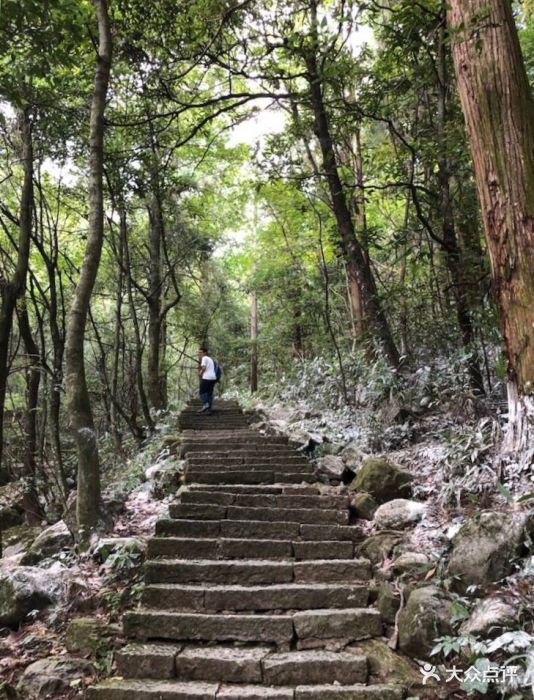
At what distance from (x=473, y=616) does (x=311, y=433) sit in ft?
15.1

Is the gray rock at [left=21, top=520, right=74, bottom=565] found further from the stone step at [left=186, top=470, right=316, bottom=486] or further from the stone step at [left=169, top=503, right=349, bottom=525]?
the stone step at [left=186, top=470, right=316, bottom=486]

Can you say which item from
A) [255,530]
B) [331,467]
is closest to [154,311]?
[331,467]

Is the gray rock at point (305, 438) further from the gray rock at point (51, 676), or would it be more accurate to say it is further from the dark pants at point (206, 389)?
the gray rock at point (51, 676)

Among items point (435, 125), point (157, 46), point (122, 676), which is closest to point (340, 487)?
point (122, 676)

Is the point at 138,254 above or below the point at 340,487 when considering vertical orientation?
above

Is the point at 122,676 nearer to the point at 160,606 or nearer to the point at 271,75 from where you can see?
the point at 160,606

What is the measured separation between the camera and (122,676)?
12.3 feet

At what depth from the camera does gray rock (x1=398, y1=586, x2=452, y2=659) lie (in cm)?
357

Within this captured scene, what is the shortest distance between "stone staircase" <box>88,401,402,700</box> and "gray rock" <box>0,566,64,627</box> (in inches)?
35.1

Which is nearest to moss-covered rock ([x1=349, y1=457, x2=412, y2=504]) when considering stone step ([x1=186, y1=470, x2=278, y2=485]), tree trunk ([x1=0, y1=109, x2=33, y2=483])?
stone step ([x1=186, y1=470, x2=278, y2=485])

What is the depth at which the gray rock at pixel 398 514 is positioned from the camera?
16.4ft

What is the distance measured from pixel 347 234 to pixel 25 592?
708 centimetres

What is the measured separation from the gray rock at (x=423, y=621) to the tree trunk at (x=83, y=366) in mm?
3301

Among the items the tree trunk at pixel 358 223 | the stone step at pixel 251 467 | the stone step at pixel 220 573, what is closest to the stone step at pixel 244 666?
the stone step at pixel 220 573
